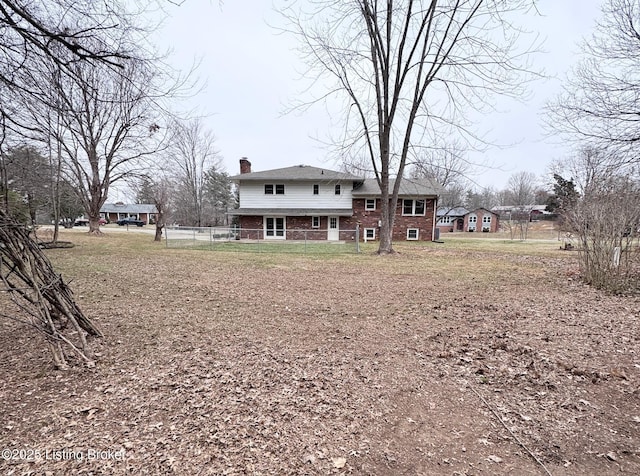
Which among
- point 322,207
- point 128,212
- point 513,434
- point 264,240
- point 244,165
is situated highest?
point 244,165

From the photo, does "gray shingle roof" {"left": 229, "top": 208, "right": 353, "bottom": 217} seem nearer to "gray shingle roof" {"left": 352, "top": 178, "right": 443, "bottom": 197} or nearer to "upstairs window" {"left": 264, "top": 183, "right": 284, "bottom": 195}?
"upstairs window" {"left": 264, "top": 183, "right": 284, "bottom": 195}

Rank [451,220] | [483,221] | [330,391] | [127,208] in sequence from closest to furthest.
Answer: [330,391] → [483,221] → [451,220] → [127,208]

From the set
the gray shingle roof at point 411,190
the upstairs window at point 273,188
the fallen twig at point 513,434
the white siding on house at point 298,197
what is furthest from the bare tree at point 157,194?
the fallen twig at point 513,434

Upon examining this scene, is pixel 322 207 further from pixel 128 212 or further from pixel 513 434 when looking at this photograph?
pixel 128 212

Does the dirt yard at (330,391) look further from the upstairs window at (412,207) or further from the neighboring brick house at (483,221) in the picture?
the neighboring brick house at (483,221)

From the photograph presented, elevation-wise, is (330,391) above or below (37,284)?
below

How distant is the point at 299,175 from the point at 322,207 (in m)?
2.90

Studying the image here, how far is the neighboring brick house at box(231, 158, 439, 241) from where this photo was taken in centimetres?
2119

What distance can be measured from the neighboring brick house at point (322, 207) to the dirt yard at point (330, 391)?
15978 millimetres

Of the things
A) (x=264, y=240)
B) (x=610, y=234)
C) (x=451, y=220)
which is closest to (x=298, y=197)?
(x=264, y=240)

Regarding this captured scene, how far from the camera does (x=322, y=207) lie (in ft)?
71.5

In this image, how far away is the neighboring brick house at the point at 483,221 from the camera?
42.3 metres

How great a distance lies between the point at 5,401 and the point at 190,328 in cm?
191

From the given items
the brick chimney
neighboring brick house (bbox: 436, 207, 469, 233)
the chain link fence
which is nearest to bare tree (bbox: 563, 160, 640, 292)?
the chain link fence
